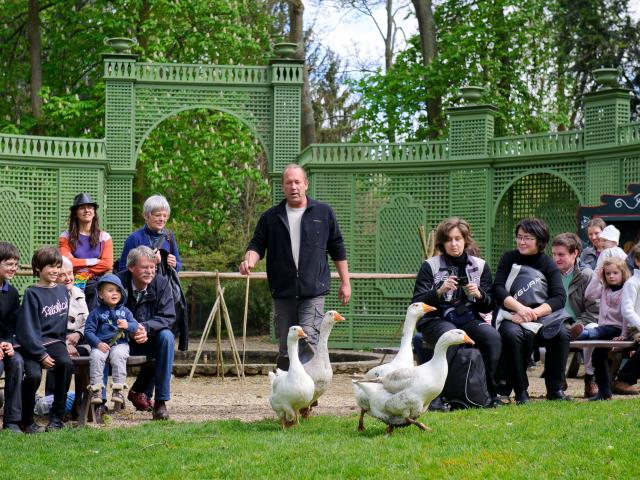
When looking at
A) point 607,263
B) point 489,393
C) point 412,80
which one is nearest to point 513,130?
point 412,80

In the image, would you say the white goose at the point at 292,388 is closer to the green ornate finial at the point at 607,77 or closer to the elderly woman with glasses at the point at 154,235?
the elderly woman with glasses at the point at 154,235

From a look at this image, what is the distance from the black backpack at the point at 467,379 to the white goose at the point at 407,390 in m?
1.37

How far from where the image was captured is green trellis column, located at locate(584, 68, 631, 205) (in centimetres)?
1527

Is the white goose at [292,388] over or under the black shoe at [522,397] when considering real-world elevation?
over

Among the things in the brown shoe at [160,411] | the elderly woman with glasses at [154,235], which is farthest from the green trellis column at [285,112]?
the brown shoe at [160,411]

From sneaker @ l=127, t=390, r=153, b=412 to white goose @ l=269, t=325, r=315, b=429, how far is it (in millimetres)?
1929

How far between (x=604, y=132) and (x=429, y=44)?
30.6 ft

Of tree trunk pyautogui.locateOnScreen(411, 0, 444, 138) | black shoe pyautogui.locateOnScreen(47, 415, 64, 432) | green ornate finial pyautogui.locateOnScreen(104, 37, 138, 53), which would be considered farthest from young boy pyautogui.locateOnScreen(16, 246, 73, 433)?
tree trunk pyautogui.locateOnScreen(411, 0, 444, 138)

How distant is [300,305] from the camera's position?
841 cm

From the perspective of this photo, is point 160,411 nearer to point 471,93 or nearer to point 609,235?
point 609,235

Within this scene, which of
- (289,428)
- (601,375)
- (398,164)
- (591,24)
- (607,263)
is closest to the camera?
(289,428)

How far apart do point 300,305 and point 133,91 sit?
1083 centimetres

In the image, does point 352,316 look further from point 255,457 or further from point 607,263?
point 255,457

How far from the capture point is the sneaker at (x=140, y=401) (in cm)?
916
